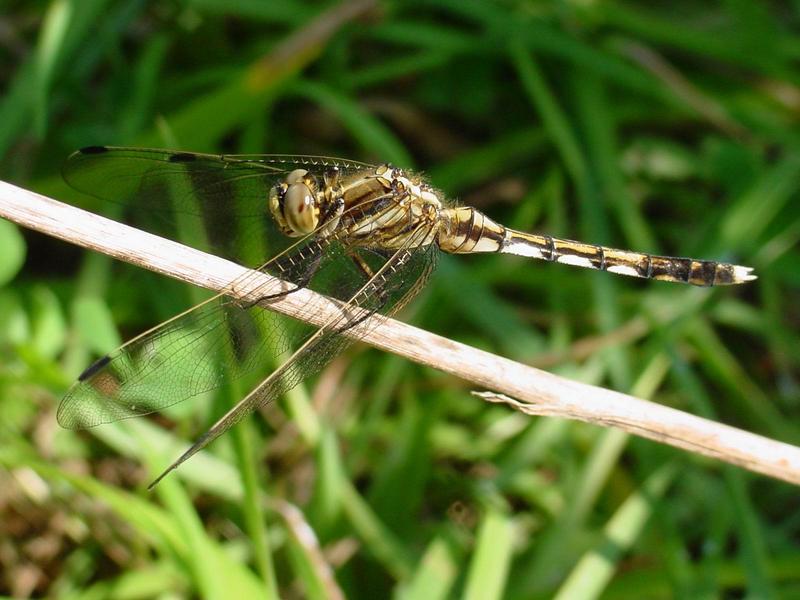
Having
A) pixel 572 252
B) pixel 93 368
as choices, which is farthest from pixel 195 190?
pixel 572 252

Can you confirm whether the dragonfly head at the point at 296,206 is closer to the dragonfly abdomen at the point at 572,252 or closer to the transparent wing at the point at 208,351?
the transparent wing at the point at 208,351

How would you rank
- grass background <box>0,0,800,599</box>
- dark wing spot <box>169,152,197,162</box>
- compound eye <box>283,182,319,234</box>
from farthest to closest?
1. grass background <box>0,0,800,599</box>
2. dark wing spot <box>169,152,197,162</box>
3. compound eye <box>283,182,319,234</box>

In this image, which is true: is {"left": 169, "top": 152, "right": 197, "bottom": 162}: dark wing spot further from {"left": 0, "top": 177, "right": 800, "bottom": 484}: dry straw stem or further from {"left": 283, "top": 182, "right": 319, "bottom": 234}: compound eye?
{"left": 0, "top": 177, "right": 800, "bottom": 484}: dry straw stem

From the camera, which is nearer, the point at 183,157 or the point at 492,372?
the point at 492,372

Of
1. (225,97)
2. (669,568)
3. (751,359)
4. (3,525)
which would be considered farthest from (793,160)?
(3,525)

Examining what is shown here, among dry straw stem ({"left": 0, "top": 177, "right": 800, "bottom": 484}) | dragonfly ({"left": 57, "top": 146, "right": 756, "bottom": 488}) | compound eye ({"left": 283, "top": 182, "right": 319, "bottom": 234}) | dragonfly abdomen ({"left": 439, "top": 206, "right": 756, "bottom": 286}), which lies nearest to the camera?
dry straw stem ({"left": 0, "top": 177, "right": 800, "bottom": 484})

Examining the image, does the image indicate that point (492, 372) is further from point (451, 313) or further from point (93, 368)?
point (451, 313)

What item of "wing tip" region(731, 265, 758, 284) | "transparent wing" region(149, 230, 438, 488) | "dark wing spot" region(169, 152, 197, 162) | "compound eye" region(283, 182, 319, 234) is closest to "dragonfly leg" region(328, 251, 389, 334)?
"transparent wing" region(149, 230, 438, 488)

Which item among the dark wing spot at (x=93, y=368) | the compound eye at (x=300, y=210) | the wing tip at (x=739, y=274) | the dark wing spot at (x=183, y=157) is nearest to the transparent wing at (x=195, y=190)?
the dark wing spot at (x=183, y=157)
